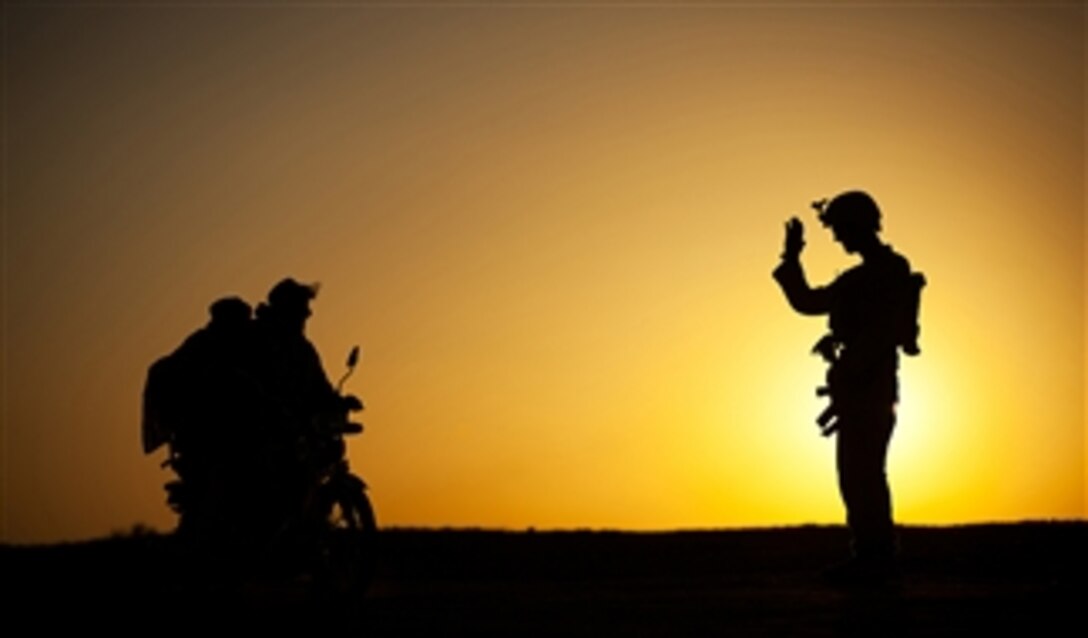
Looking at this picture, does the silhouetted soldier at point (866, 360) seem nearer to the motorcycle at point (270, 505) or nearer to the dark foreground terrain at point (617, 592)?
the dark foreground terrain at point (617, 592)

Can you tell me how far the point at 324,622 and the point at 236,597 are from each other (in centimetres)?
177

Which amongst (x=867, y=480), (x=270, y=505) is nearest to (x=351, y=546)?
(x=270, y=505)

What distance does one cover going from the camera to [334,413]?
11.9m

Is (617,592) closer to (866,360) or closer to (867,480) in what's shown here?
(867,480)

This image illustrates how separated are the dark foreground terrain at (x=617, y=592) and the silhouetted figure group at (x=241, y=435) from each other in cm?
38

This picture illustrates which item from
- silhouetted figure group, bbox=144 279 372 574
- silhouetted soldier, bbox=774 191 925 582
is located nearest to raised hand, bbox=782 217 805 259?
silhouetted soldier, bbox=774 191 925 582

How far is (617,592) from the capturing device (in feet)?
40.4

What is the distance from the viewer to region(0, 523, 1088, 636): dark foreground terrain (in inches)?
351

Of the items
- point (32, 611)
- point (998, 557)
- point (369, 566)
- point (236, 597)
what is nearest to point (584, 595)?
point (369, 566)

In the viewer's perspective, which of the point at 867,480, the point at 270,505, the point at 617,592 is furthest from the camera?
the point at 617,592

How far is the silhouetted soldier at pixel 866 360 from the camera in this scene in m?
12.1

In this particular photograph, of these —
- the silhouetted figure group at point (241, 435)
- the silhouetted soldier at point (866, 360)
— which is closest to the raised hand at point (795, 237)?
the silhouetted soldier at point (866, 360)

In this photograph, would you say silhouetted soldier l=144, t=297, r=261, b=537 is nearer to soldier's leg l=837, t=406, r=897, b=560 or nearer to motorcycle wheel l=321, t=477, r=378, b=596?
motorcycle wheel l=321, t=477, r=378, b=596

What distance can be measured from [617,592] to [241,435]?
2.84 meters
